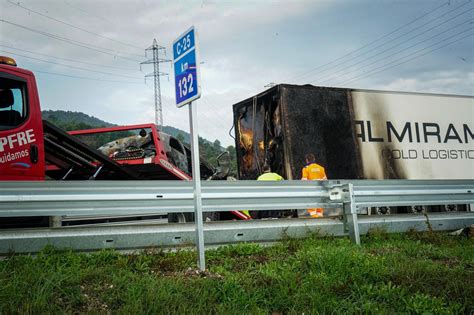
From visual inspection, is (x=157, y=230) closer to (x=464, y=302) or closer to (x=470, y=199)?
(x=464, y=302)

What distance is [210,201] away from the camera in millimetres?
4742

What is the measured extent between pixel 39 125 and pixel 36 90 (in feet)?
1.75

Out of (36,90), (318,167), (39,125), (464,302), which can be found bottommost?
(464,302)

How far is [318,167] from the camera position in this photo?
8961 mm

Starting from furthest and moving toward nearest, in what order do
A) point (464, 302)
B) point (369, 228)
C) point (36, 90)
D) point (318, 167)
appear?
1. point (318, 167)
2. point (36, 90)
3. point (369, 228)
4. point (464, 302)

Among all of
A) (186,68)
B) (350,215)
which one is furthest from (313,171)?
(186,68)

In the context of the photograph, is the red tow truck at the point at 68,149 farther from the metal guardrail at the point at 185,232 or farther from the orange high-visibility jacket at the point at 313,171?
the orange high-visibility jacket at the point at 313,171

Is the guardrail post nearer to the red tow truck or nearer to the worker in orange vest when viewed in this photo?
the red tow truck

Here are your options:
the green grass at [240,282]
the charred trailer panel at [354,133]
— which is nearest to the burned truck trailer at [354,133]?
the charred trailer panel at [354,133]

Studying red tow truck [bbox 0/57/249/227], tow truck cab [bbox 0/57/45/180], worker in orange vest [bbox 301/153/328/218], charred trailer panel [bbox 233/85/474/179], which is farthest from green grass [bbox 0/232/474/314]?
charred trailer panel [bbox 233/85/474/179]

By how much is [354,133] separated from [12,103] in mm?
7404

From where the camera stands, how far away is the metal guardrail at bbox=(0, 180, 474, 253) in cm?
400

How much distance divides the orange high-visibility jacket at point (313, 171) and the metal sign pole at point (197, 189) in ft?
16.1

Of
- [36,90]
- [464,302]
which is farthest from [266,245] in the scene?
[36,90]
